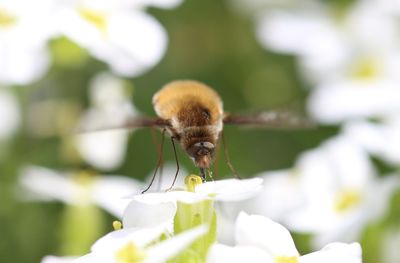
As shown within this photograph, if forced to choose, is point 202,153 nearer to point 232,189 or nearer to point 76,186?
point 232,189

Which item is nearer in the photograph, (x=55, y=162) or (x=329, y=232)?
(x=329, y=232)

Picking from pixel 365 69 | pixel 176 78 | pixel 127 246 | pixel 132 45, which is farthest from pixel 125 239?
pixel 365 69

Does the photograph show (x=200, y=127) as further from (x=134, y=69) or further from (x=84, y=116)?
(x=84, y=116)

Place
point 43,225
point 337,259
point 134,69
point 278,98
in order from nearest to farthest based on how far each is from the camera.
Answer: point 337,259 < point 134,69 < point 43,225 < point 278,98

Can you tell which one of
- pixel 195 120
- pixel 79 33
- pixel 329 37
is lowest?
pixel 195 120

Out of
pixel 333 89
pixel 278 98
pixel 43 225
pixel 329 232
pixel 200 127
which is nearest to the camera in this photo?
pixel 200 127

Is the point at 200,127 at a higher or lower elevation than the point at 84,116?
lower

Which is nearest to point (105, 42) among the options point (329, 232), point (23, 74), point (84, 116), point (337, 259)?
point (23, 74)

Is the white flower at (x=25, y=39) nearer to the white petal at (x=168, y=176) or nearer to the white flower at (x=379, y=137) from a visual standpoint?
the white petal at (x=168, y=176)
